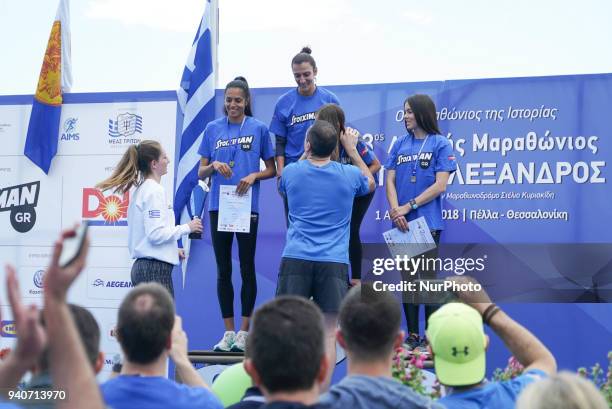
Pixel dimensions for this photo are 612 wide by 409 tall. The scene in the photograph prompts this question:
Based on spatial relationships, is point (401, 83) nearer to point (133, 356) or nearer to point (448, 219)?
point (448, 219)

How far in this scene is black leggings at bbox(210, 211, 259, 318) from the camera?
505 cm

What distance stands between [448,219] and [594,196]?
3.46 ft

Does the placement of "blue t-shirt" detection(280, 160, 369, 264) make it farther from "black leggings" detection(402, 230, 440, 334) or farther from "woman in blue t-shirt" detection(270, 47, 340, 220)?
"black leggings" detection(402, 230, 440, 334)

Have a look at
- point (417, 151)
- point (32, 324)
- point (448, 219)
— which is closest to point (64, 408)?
point (32, 324)

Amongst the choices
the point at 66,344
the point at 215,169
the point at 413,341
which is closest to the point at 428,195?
the point at 413,341

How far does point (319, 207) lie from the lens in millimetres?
4430

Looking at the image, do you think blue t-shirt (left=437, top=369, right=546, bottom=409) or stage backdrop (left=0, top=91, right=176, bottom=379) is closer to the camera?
blue t-shirt (left=437, top=369, right=546, bottom=409)

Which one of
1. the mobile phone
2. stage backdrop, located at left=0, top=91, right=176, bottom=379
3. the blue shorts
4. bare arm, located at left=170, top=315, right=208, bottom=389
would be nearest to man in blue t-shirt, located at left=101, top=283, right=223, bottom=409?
bare arm, located at left=170, top=315, right=208, bottom=389

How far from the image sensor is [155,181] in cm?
473

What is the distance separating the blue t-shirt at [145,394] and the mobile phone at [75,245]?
0.81 metres

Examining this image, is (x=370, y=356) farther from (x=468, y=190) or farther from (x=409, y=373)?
(x=468, y=190)

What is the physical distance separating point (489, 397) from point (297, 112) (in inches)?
122

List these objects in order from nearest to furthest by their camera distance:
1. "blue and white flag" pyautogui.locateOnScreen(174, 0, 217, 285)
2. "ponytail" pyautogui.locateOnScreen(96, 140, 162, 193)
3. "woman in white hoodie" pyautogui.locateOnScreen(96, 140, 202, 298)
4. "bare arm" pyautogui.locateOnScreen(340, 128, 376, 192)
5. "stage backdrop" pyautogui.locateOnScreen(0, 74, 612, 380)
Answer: "woman in white hoodie" pyautogui.locateOnScreen(96, 140, 202, 298) < "ponytail" pyautogui.locateOnScreen(96, 140, 162, 193) < "bare arm" pyautogui.locateOnScreen(340, 128, 376, 192) < "stage backdrop" pyautogui.locateOnScreen(0, 74, 612, 380) < "blue and white flag" pyautogui.locateOnScreen(174, 0, 217, 285)

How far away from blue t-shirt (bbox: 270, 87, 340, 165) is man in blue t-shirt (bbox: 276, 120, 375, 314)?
2.22ft
